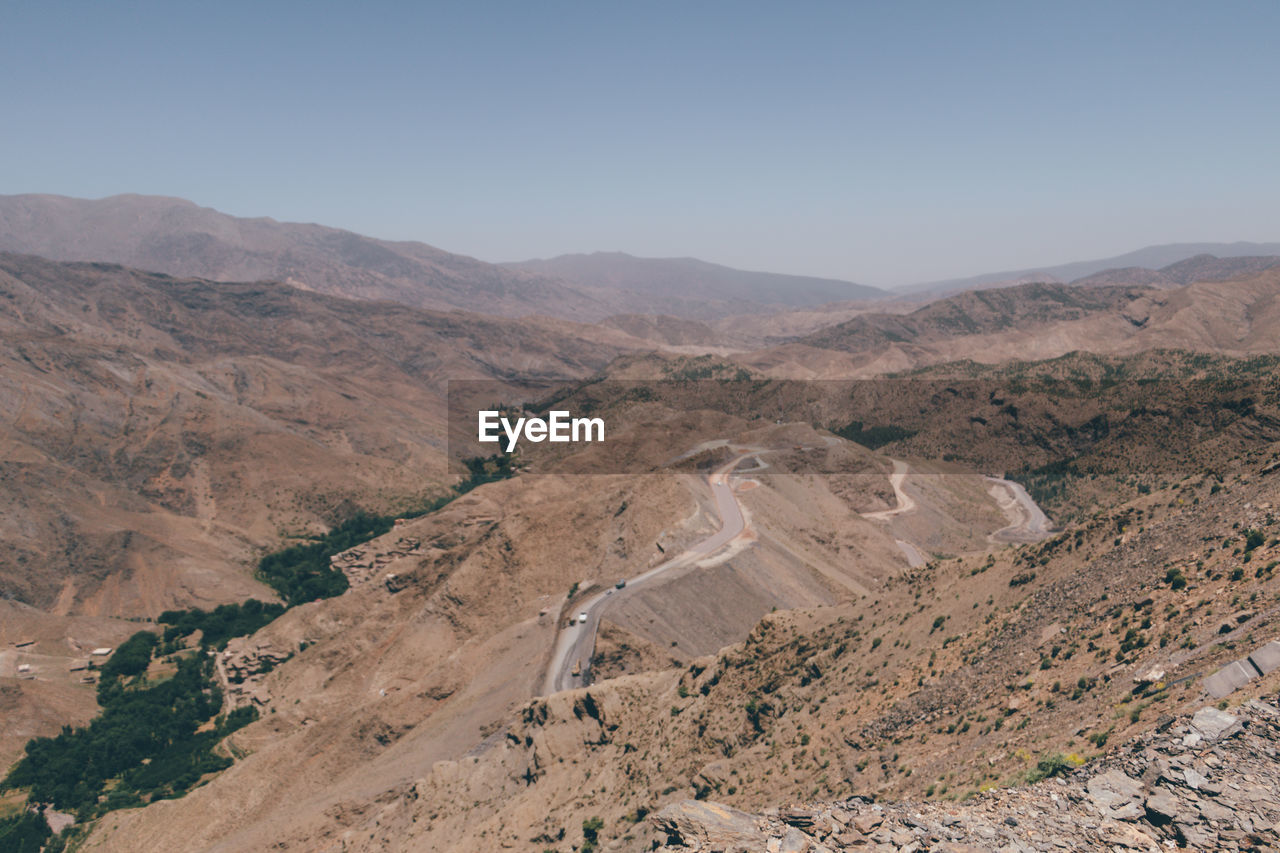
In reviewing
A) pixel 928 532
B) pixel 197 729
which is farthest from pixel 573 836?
pixel 928 532

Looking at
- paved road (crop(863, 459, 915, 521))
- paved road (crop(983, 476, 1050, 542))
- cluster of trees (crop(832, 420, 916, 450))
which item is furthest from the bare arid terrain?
cluster of trees (crop(832, 420, 916, 450))

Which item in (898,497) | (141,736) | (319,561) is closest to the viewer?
(141,736)

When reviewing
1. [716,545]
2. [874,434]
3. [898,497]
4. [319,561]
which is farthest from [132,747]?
[874,434]

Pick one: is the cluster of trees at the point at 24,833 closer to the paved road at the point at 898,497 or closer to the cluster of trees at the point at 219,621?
the cluster of trees at the point at 219,621

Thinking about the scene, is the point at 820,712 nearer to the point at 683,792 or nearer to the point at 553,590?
the point at 683,792

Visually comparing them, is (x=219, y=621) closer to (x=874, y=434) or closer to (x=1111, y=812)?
(x=1111, y=812)

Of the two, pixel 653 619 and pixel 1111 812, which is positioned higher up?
pixel 1111 812

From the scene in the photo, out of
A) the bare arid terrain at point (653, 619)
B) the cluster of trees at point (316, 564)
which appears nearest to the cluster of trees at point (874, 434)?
the bare arid terrain at point (653, 619)

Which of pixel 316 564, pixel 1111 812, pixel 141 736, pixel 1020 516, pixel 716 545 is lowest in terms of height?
pixel 141 736
